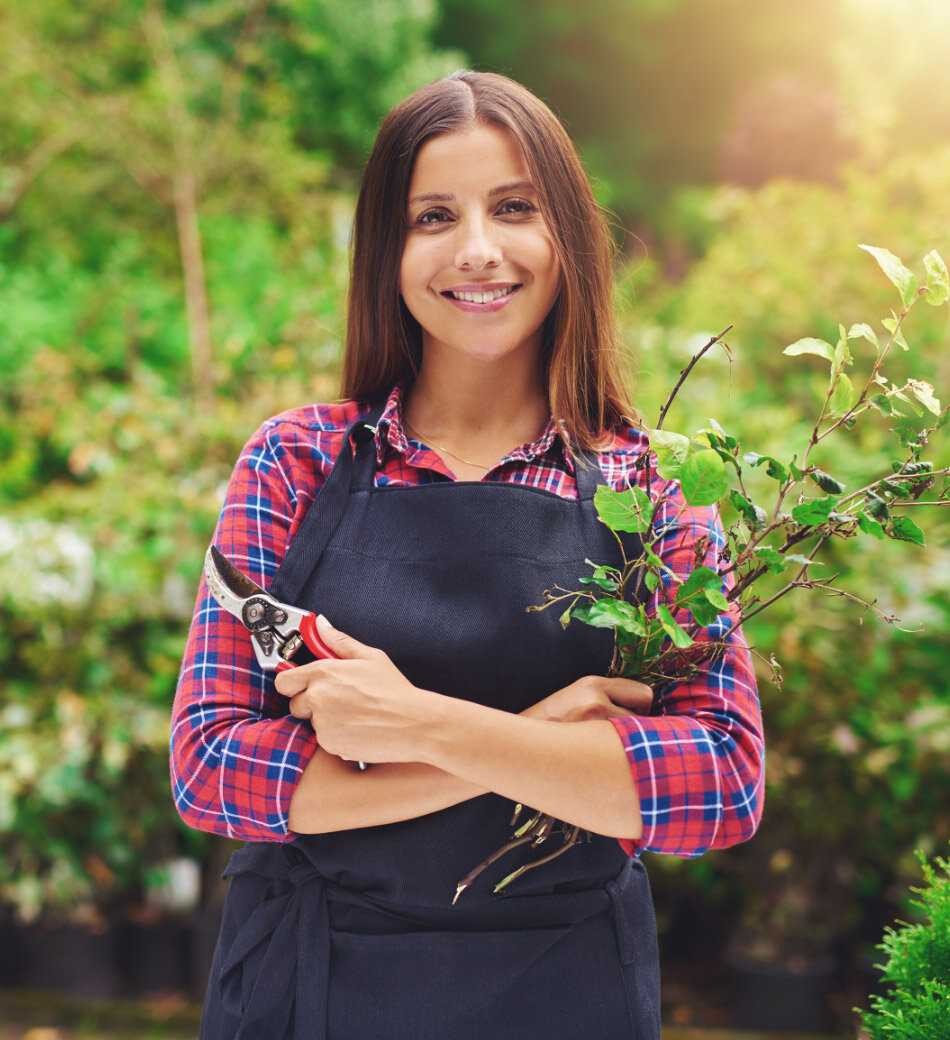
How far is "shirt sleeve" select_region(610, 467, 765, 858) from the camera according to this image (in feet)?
3.71

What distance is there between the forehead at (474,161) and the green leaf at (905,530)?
55 cm

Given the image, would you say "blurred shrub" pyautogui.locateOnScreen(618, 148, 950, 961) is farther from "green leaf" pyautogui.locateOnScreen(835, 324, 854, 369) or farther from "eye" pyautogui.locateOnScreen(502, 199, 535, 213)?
"green leaf" pyautogui.locateOnScreen(835, 324, 854, 369)

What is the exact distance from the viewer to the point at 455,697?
123cm

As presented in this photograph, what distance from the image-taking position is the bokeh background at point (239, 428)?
2.81 metres

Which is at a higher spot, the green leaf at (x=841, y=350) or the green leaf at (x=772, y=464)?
the green leaf at (x=841, y=350)

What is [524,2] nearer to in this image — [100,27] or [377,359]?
[100,27]

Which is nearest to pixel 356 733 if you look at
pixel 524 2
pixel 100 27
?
pixel 100 27

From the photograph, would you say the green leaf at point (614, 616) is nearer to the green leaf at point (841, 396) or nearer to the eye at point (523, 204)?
the green leaf at point (841, 396)

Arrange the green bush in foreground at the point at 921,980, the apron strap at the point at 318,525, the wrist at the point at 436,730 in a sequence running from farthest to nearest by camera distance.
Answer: the apron strap at the point at 318,525
the wrist at the point at 436,730
the green bush in foreground at the point at 921,980

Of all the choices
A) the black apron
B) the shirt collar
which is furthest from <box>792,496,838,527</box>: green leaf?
the shirt collar

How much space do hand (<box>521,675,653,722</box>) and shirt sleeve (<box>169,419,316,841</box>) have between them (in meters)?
0.24

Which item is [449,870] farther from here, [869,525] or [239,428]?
[239,428]

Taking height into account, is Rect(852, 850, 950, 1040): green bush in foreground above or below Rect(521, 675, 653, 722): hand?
below

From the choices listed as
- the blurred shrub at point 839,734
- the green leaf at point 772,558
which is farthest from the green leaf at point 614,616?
the blurred shrub at point 839,734
